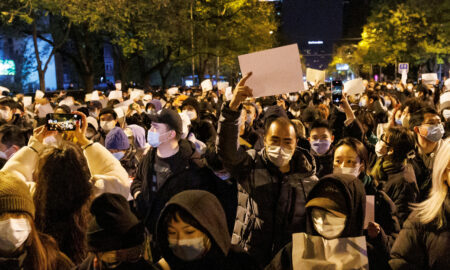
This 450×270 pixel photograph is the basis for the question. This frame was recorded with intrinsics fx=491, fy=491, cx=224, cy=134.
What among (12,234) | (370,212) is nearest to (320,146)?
(370,212)

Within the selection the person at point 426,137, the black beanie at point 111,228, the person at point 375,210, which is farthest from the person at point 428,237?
the person at point 426,137

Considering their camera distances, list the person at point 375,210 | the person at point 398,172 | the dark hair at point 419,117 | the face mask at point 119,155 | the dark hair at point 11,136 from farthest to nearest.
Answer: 1. the dark hair at point 419,117
2. the face mask at point 119,155
3. the dark hair at point 11,136
4. the person at point 398,172
5. the person at point 375,210

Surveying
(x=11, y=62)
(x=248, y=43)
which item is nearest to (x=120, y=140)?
(x=248, y=43)

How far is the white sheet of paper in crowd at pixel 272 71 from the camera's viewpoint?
363 cm

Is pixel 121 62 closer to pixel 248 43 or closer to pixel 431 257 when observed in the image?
pixel 248 43

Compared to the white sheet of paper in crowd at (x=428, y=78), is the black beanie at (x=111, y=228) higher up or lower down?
lower down

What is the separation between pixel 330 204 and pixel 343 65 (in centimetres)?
8789

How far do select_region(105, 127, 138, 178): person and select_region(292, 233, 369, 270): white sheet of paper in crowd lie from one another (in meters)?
3.61

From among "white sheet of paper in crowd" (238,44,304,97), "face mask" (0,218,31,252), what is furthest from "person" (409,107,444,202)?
"face mask" (0,218,31,252)

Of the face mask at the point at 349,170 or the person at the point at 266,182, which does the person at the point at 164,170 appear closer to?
the person at the point at 266,182

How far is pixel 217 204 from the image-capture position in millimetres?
2586

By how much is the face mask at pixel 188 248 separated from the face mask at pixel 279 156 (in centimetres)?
126

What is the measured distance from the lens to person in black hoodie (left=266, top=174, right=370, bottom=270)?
256 cm

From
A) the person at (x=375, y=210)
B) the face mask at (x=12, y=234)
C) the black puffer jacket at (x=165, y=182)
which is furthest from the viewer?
the black puffer jacket at (x=165, y=182)
